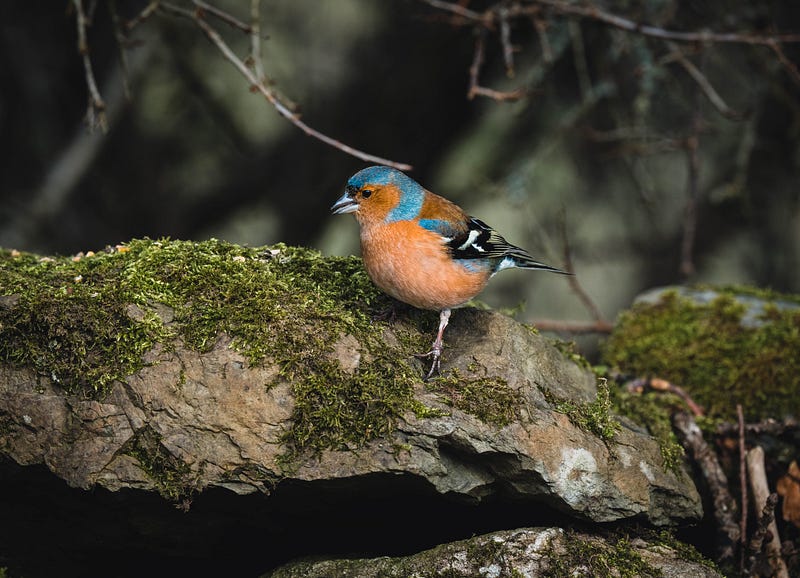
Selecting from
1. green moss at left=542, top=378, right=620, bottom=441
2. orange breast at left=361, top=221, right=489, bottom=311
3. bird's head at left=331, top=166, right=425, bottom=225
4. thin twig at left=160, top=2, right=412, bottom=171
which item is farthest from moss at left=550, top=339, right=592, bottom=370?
thin twig at left=160, top=2, right=412, bottom=171

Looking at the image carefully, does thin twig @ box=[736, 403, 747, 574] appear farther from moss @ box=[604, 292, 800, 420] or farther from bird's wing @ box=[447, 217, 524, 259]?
bird's wing @ box=[447, 217, 524, 259]

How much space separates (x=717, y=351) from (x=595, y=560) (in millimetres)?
2386

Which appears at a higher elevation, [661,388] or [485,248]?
[485,248]

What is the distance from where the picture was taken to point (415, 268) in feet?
14.0

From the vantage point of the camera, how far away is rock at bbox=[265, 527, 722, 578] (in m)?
3.66

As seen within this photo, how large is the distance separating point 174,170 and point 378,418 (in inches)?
273

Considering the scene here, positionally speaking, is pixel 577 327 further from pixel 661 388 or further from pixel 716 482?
pixel 716 482

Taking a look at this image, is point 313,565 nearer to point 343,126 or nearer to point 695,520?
point 695,520

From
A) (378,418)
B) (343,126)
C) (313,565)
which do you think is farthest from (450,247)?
(343,126)

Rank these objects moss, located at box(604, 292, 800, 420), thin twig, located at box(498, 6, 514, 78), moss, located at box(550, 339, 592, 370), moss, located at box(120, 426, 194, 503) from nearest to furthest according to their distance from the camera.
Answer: moss, located at box(120, 426, 194, 503)
moss, located at box(550, 339, 592, 370)
moss, located at box(604, 292, 800, 420)
thin twig, located at box(498, 6, 514, 78)

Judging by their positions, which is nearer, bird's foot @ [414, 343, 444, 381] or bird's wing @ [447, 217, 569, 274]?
bird's foot @ [414, 343, 444, 381]

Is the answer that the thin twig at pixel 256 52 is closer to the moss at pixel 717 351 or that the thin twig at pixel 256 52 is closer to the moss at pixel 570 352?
the moss at pixel 570 352

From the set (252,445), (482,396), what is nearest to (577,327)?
(482,396)

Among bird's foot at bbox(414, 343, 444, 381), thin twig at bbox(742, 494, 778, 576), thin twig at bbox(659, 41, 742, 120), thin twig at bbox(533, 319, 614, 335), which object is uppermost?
thin twig at bbox(659, 41, 742, 120)
